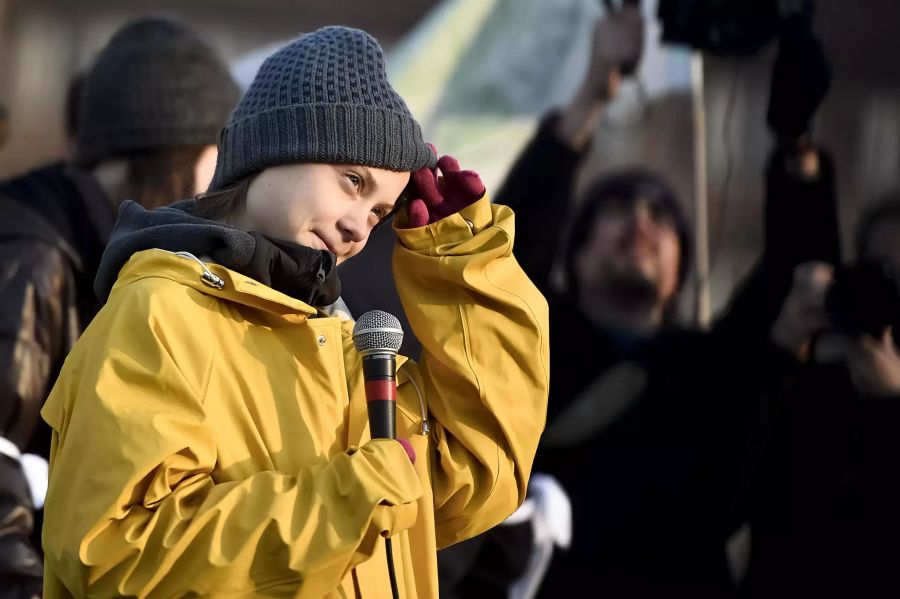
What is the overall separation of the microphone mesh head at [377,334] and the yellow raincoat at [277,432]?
0.07m

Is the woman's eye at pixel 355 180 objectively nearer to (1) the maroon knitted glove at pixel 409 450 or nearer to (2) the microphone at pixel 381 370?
(2) the microphone at pixel 381 370

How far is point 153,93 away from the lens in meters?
3.75

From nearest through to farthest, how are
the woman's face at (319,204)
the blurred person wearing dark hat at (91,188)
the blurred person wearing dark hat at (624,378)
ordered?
the woman's face at (319,204), the blurred person wearing dark hat at (91,188), the blurred person wearing dark hat at (624,378)

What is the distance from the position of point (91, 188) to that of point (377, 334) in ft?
5.42

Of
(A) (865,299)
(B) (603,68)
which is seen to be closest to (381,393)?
(A) (865,299)

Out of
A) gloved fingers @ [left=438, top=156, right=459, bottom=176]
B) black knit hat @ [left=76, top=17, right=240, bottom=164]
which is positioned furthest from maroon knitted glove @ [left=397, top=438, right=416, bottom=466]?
black knit hat @ [left=76, top=17, right=240, bottom=164]

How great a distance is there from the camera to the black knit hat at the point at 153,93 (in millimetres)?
3658

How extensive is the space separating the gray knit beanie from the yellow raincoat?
194mm

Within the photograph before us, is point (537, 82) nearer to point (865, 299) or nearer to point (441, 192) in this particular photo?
point (865, 299)

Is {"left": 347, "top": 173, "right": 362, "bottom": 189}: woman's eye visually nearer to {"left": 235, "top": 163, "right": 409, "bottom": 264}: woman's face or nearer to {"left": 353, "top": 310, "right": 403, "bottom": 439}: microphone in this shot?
{"left": 235, "top": 163, "right": 409, "bottom": 264}: woman's face

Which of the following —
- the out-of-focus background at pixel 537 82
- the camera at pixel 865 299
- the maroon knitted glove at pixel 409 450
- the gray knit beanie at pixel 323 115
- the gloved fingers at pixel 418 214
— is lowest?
the camera at pixel 865 299

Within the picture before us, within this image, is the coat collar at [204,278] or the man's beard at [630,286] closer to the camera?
the coat collar at [204,278]

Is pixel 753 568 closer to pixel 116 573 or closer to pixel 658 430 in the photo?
pixel 658 430

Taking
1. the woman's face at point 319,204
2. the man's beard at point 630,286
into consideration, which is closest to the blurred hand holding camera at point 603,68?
the man's beard at point 630,286
